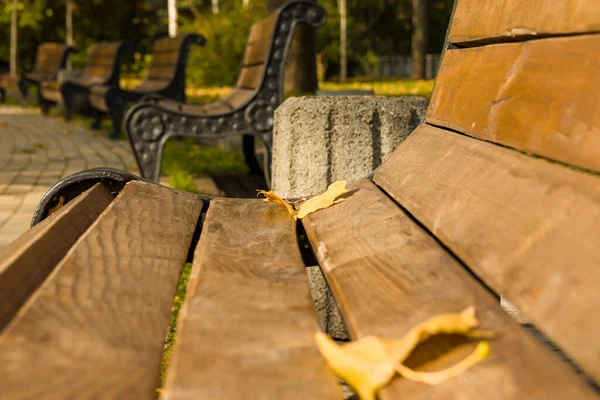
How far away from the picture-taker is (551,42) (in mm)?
1566

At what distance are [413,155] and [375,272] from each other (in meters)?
0.77

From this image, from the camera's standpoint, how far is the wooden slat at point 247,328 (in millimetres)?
1125

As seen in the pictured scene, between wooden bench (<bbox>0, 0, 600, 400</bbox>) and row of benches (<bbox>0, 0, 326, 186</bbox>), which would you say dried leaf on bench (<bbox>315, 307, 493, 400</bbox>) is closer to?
wooden bench (<bbox>0, 0, 600, 400</bbox>)

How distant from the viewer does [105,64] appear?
1144cm

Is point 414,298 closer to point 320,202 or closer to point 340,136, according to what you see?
point 320,202

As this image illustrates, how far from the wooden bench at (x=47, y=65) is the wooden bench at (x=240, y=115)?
31.8ft

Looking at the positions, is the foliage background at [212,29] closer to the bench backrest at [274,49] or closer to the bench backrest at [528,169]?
the bench backrest at [274,49]

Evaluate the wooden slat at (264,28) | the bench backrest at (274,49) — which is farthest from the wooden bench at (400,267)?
the wooden slat at (264,28)

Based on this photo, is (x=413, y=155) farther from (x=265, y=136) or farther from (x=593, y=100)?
(x=265, y=136)

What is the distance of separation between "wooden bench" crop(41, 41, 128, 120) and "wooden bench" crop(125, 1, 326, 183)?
4824 mm

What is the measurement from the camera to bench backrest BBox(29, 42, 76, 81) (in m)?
15.6

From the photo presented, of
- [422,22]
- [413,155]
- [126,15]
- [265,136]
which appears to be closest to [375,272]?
[413,155]

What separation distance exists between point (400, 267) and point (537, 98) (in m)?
0.37

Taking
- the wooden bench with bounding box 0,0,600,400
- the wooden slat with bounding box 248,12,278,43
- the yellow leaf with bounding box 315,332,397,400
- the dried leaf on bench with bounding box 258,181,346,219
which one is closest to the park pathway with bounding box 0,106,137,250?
the wooden slat with bounding box 248,12,278,43
